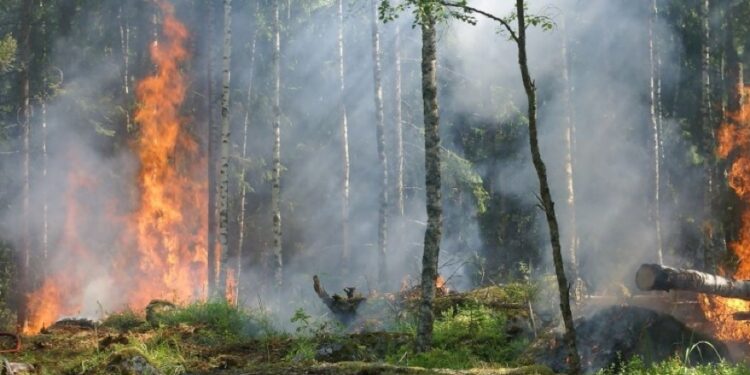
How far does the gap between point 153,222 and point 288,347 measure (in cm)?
1565

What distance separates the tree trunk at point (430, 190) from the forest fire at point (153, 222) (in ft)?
49.3

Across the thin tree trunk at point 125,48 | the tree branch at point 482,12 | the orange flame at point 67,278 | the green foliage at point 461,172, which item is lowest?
the orange flame at point 67,278

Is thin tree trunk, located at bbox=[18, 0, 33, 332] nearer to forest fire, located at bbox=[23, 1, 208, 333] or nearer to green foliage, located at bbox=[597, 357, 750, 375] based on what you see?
forest fire, located at bbox=[23, 1, 208, 333]

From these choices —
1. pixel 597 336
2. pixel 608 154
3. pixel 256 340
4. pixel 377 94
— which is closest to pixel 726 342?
pixel 597 336

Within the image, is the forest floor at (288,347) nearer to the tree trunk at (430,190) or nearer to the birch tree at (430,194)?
the birch tree at (430,194)

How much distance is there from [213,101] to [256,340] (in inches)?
474

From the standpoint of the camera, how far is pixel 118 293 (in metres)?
23.6

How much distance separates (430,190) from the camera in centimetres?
976

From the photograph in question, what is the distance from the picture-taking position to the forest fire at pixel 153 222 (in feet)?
75.9

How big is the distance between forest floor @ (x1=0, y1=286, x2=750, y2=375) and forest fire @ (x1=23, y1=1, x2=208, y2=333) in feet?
35.3

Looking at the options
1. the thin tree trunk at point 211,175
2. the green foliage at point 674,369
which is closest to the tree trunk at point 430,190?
the green foliage at point 674,369

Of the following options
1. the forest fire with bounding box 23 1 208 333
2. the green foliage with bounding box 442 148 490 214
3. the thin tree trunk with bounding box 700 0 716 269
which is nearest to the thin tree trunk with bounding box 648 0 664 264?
the thin tree trunk with bounding box 700 0 716 269

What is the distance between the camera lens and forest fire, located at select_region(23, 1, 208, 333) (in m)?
23.1

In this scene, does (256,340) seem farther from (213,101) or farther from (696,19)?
(696,19)
